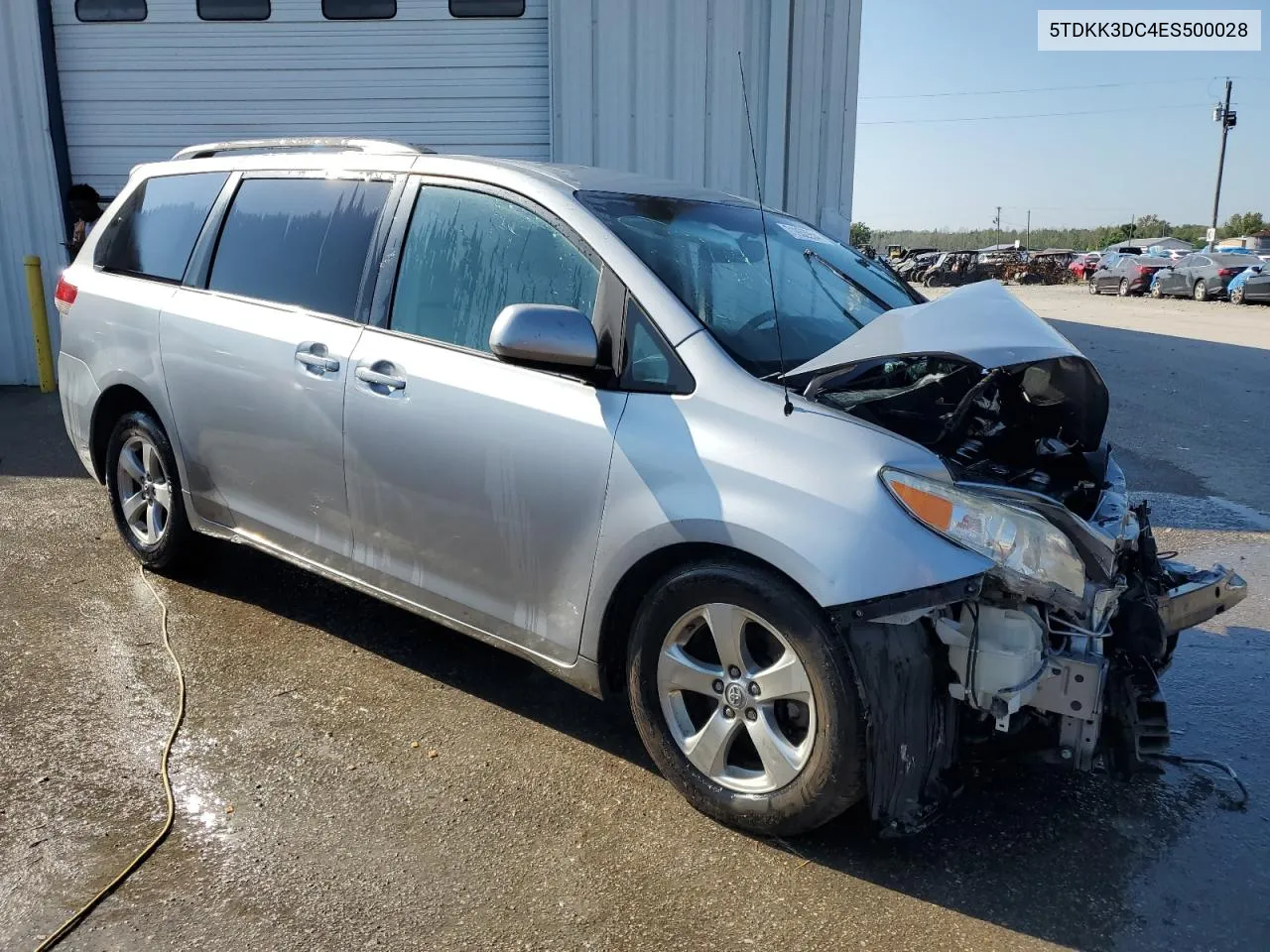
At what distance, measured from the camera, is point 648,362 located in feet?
9.66

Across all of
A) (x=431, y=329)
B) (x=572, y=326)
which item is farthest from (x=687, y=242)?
(x=431, y=329)

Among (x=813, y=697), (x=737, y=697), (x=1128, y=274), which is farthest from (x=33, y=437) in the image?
(x=1128, y=274)

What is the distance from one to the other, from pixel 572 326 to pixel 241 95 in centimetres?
771

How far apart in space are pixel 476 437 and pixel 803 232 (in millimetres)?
1722

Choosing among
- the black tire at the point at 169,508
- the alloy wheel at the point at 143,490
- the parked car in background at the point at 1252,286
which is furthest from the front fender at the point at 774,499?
the parked car in background at the point at 1252,286

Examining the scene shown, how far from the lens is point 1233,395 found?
34.7 feet

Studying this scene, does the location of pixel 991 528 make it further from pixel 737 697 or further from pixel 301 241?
pixel 301 241

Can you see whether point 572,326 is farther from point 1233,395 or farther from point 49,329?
point 1233,395

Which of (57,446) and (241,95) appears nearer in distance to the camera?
(57,446)

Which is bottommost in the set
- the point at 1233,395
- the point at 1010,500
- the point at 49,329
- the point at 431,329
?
the point at 1233,395

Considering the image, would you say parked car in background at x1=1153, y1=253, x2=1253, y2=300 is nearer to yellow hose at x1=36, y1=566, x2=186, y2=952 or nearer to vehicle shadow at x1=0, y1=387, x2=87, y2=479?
vehicle shadow at x1=0, y1=387, x2=87, y2=479

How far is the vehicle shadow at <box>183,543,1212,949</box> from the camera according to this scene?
2611 mm

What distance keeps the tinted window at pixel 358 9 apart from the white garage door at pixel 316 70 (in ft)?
0.04

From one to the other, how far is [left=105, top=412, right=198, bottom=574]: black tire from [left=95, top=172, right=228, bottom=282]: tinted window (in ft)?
2.21
